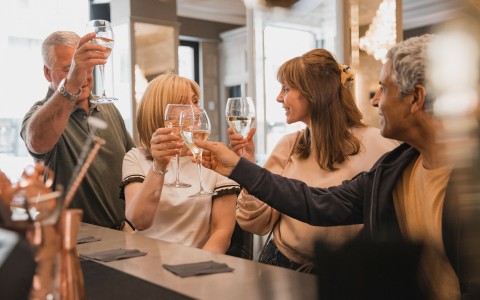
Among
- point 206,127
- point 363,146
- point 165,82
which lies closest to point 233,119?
point 206,127

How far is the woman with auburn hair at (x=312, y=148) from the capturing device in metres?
2.29

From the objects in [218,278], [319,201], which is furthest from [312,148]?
[218,278]

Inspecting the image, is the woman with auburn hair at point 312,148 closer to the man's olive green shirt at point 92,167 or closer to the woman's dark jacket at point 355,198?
the woman's dark jacket at point 355,198

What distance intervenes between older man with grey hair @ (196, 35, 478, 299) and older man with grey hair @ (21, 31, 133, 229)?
0.84 m

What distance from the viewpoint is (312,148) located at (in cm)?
244

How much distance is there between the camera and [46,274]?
871mm

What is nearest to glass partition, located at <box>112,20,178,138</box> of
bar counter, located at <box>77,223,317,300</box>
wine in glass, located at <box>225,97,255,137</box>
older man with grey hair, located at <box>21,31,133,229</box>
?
older man with grey hair, located at <box>21,31,133,229</box>

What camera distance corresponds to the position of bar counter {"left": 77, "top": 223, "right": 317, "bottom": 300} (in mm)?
1164

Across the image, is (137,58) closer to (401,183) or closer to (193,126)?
(193,126)

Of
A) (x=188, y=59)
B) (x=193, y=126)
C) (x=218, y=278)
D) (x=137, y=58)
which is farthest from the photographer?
(x=188, y=59)

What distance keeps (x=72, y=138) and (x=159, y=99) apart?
57cm

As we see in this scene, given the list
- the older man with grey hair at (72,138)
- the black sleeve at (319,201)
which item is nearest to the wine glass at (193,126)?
the black sleeve at (319,201)

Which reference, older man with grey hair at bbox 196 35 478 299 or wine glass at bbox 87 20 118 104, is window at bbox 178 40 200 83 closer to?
wine glass at bbox 87 20 118 104

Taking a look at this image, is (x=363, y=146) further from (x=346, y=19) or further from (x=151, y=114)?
(x=346, y=19)
